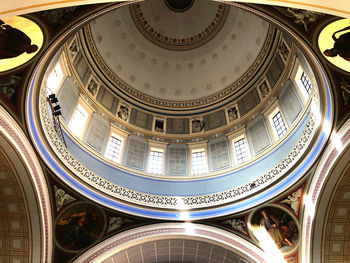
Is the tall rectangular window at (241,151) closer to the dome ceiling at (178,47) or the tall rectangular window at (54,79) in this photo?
the dome ceiling at (178,47)

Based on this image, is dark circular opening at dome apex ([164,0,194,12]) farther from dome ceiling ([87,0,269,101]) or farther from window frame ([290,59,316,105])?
window frame ([290,59,316,105])

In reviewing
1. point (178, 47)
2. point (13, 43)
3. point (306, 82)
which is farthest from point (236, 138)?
point (13, 43)

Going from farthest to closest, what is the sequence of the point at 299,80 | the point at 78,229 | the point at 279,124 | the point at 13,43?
the point at 279,124, the point at 299,80, the point at 78,229, the point at 13,43

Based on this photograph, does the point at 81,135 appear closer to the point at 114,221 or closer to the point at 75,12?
the point at 114,221

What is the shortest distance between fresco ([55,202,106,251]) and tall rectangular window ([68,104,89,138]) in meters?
4.20

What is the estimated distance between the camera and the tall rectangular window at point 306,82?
15.4 meters

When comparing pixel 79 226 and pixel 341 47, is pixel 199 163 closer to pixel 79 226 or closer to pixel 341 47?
pixel 79 226

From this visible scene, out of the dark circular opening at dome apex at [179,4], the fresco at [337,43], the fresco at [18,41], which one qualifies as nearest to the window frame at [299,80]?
the fresco at [337,43]

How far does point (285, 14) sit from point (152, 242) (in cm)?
1112

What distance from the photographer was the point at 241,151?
18.5 m

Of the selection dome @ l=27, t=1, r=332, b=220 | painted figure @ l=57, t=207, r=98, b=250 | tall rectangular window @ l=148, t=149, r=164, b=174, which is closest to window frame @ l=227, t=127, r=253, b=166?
dome @ l=27, t=1, r=332, b=220

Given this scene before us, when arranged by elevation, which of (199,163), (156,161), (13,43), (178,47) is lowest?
(13,43)

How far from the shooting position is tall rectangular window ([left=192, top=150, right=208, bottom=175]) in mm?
18719

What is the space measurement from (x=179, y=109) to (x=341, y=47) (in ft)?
48.8
